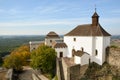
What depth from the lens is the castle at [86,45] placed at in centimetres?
2633

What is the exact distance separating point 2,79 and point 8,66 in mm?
13265

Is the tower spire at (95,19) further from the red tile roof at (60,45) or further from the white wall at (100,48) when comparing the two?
the red tile roof at (60,45)

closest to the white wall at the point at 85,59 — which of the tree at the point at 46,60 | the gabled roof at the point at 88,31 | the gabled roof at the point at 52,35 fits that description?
the gabled roof at the point at 88,31

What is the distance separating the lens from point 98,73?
25438 mm

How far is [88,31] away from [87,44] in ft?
7.58

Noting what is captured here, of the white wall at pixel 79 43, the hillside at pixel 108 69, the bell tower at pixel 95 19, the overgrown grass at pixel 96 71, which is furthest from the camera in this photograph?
the bell tower at pixel 95 19

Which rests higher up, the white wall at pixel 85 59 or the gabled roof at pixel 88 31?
the gabled roof at pixel 88 31

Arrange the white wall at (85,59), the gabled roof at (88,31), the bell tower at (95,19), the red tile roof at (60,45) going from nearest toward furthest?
the white wall at (85,59) < the gabled roof at (88,31) < the bell tower at (95,19) < the red tile roof at (60,45)

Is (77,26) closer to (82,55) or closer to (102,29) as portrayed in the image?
(102,29)

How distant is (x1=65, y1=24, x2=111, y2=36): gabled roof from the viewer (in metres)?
27.1

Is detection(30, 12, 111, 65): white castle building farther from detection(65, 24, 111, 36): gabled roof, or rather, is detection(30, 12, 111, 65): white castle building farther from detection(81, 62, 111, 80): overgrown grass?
detection(81, 62, 111, 80): overgrown grass

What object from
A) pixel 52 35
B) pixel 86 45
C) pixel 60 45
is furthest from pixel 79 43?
pixel 52 35

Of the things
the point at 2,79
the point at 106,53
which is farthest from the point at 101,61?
the point at 2,79

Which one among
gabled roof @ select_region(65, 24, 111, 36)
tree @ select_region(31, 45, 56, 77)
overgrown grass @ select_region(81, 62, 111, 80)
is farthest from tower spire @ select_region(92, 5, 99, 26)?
tree @ select_region(31, 45, 56, 77)
